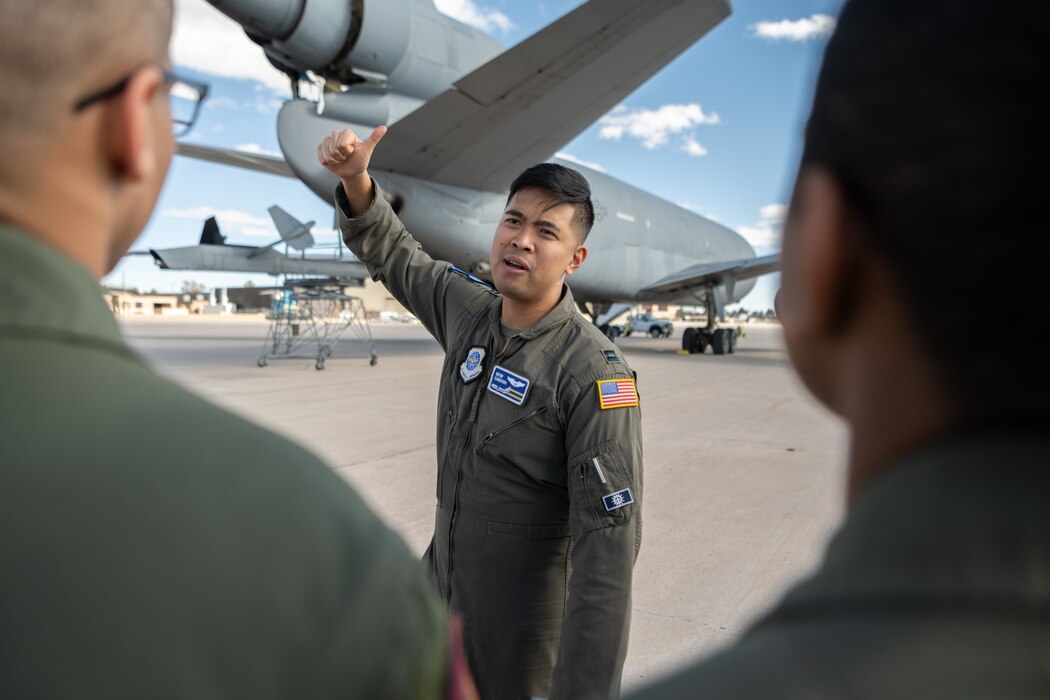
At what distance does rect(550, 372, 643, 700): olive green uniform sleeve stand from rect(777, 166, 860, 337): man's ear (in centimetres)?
135

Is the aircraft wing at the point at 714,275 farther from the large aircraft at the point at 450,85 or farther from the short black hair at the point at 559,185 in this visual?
the short black hair at the point at 559,185

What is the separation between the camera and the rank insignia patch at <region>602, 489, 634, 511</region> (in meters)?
1.98

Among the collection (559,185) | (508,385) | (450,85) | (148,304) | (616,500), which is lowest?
(148,304)

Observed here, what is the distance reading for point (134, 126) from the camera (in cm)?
77

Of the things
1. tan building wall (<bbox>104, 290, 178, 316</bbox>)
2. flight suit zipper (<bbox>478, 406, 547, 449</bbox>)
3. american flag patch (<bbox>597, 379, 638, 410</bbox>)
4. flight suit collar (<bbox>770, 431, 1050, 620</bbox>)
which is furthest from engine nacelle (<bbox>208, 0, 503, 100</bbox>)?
tan building wall (<bbox>104, 290, 178, 316</bbox>)

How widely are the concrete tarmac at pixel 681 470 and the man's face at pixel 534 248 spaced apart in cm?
91

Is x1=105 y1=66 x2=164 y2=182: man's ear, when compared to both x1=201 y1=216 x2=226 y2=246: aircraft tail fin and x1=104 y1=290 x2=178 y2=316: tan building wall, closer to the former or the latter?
x1=201 y1=216 x2=226 y2=246: aircraft tail fin

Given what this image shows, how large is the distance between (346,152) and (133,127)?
174 centimetres

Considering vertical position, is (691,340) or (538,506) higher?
(691,340)

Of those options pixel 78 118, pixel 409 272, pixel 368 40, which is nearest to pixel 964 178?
pixel 78 118

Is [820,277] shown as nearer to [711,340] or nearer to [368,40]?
[368,40]

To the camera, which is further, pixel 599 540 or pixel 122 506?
pixel 599 540

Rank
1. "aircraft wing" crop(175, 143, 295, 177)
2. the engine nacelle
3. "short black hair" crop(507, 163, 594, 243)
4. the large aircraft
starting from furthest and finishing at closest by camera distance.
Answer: "aircraft wing" crop(175, 143, 295, 177), the engine nacelle, the large aircraft, "short black hair" crop(507, 163, 594, 243)

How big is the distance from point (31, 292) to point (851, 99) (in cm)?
78
